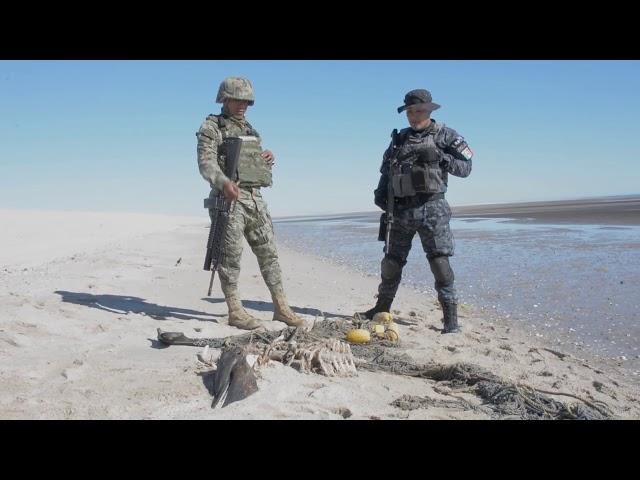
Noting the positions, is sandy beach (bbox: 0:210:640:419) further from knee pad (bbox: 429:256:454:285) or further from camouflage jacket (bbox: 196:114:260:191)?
camouflage jacket (bbox: 196:114:260:191)

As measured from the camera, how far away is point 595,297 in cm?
679

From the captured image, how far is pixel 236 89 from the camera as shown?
16.7ft

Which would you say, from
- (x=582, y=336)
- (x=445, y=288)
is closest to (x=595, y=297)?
(x=582, y=336)

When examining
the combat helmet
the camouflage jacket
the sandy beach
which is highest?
the combat helmet

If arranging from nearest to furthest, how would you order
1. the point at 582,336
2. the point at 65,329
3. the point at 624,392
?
the point at 624,392 < the point at 65,329 < the point at 582,336

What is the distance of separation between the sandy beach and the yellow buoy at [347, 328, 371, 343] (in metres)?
0.33

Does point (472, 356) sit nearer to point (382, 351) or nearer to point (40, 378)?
point (382, 351)

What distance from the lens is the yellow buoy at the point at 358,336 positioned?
181 inches

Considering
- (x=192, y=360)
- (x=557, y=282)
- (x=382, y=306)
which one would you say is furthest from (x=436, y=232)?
(x=557, y=282)

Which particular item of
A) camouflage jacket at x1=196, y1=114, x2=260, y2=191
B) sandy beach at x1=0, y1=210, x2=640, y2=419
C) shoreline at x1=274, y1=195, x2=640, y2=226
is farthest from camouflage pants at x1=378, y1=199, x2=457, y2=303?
shoreline at x1=274, y1=195, x2=640, y2=226

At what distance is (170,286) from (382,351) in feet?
14.3

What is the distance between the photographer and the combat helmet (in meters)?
5.08

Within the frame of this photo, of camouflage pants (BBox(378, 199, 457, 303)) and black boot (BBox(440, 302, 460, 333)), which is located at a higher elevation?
camouflage pants (BBox(378, 199, 457, 303))
